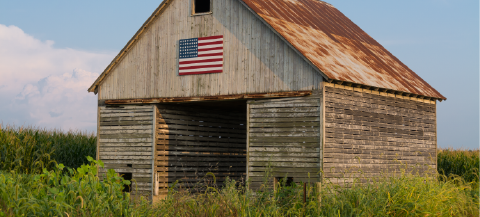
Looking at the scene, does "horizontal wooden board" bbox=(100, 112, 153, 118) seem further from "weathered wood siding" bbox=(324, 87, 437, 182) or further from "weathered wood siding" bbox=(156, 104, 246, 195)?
"weathered wood siding" bbox=(324, 87, 437, 182)

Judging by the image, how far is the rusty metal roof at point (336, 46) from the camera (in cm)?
1480

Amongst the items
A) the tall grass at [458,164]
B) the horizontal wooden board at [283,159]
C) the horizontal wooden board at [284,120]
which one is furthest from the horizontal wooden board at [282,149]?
the tall grass at [458,164]

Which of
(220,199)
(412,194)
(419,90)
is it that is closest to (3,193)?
(220,199)

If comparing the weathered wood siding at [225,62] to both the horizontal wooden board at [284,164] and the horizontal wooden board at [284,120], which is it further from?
the horizontal wooden board at [284,164]

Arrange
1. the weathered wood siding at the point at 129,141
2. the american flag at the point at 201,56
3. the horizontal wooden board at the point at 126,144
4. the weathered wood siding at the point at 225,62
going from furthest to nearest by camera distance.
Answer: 1. the horizontal wooden board at the point at 126,144
2. the weathered wood siding at the point at 129,141
3. the american flag at the point at 201,56
4. the weathered wood siding at the point at 225,62

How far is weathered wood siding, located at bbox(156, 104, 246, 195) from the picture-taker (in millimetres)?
16969

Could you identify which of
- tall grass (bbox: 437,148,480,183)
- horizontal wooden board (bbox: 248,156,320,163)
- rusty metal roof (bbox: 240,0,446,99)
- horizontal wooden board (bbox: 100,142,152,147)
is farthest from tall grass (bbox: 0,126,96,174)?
tall grass (bbox: 437,148,480,183)

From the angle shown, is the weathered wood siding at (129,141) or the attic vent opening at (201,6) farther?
the attic vent opening at (201,6)

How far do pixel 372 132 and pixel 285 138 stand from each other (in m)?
3.14

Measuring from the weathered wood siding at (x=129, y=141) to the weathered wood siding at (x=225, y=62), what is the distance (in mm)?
582

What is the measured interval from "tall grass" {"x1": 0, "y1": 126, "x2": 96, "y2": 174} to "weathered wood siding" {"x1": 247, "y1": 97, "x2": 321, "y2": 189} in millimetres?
7523

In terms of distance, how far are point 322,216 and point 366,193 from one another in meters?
1.45

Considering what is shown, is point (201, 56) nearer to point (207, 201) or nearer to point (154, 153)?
point (154, 153)

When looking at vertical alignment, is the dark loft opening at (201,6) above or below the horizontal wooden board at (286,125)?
above
